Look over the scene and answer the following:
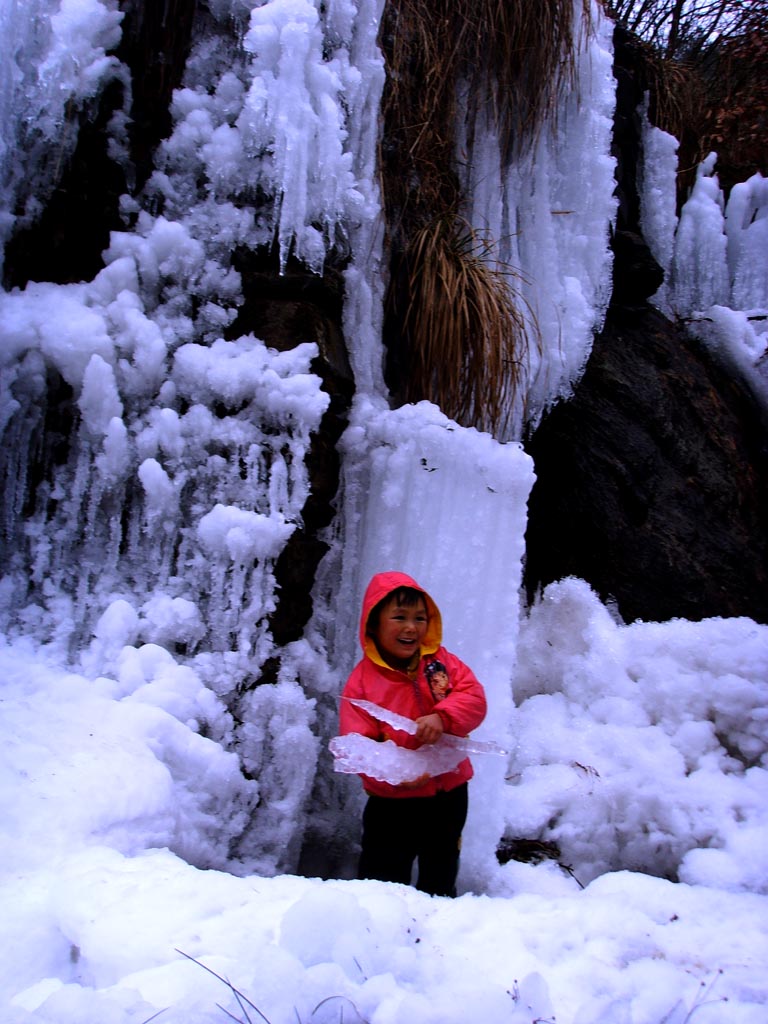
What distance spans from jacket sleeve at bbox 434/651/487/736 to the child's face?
0.48ft

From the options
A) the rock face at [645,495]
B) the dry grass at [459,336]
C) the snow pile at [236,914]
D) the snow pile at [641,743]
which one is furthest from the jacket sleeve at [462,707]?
the rock face at [645,495]

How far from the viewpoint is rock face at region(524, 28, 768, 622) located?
3.38 m

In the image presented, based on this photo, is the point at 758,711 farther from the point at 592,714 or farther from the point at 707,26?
the point at 707,26

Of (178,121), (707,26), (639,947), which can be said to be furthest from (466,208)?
(707,26)

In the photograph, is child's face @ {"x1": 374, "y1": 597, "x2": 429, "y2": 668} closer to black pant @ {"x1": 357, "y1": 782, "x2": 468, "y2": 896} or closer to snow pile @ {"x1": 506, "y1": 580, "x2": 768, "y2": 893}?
black pant @ {"x1": 357, "y1": 782, "x2": 468, "y2": 896}

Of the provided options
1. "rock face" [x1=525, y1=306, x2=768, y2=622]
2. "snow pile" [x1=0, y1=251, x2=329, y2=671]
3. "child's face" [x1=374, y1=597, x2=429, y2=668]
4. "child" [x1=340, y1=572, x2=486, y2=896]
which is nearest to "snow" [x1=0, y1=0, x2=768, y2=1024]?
"snow pile" [x1=0, y1=251, x2=329, y2=671]

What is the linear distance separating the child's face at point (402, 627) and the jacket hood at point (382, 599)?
3 centimetres

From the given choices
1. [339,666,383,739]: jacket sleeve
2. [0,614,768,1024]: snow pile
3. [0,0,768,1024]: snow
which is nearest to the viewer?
[0,614,768,1024]: snow pile

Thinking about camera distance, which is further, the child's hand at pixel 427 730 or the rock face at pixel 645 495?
the rock face at pixel 645 495

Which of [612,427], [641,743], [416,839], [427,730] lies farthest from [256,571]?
[612,427]

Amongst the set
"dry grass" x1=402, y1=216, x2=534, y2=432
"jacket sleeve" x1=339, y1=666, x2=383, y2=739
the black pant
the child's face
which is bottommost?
the black pant

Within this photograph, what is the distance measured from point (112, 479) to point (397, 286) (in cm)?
131

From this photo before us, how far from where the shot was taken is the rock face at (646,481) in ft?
11.1

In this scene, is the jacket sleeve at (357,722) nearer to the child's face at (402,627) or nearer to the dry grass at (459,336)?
the child's face at (402,627)
